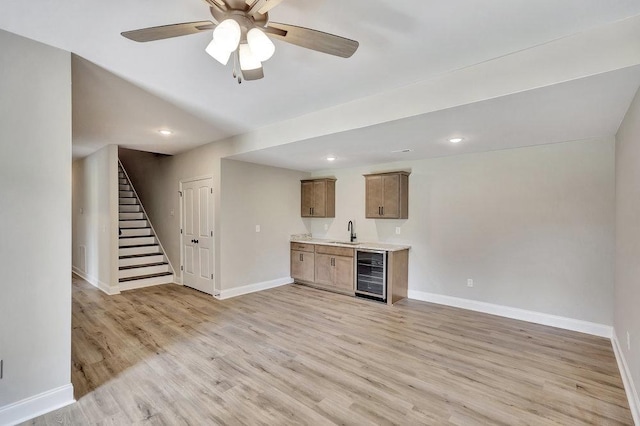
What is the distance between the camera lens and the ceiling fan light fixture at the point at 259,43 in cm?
154

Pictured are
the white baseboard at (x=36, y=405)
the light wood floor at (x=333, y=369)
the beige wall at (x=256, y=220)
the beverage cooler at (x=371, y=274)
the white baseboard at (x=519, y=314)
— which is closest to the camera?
A: the white baseboard at (x=36, y=405)

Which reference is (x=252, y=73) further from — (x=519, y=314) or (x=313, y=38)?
(x=519, y=314)

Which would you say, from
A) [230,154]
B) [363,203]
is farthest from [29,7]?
[363,203]

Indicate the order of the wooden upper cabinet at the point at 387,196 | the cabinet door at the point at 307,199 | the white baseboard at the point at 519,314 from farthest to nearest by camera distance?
the cabinet door at the point at 307,199 < the wooden upper cabinet at the point at 387,196 < the white baseboard at the point at 519,314

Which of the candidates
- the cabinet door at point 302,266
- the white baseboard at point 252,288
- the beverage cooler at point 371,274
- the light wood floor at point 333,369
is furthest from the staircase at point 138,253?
the beverage cooler at point 371,274

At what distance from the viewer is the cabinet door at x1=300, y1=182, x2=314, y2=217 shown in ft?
19.6

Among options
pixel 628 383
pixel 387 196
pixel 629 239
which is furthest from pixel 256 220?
pixel 628 383

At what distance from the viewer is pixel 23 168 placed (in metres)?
2.03

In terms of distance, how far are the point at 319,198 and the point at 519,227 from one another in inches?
130

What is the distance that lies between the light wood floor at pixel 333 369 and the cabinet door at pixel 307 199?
228cm

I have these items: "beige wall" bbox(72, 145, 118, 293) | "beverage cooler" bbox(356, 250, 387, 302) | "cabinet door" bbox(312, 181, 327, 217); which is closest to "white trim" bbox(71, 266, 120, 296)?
"beige wall" bbox(72, 145, 118, 293)

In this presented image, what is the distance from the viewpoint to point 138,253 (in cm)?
605

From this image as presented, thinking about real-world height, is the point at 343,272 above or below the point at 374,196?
below

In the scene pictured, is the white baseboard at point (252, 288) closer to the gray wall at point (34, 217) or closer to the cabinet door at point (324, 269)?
the cabinet door at point (324, 269)
